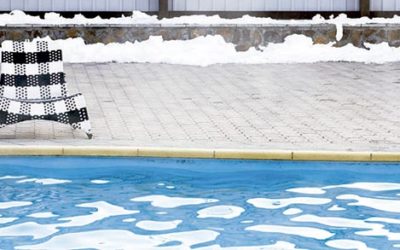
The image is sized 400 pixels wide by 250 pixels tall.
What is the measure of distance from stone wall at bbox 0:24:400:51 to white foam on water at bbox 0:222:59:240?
9593mm

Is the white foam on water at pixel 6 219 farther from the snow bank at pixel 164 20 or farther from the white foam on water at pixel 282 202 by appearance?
the snow bank at pixel 164 20

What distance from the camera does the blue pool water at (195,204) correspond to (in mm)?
7805

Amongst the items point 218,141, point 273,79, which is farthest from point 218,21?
point 218,141

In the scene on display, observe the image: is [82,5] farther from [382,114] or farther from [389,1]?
[382,114]

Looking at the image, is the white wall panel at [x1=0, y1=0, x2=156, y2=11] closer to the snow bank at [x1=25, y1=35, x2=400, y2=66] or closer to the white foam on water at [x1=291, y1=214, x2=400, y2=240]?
the snow bank at [x1=25, y1=35, x2=400, y2=66]

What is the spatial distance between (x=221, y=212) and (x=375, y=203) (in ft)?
4.32

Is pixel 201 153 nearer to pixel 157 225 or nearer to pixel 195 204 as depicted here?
pixel 195 204

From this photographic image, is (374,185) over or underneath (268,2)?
underneath

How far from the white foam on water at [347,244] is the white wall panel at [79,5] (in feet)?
37.4

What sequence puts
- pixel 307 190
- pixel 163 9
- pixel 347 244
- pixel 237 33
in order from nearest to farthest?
1. pixel 347 244
2. pixel 307 190
3. pixel 237 33
4. pixel 163 9

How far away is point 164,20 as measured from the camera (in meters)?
18.4

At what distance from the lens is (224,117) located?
39.2 feet

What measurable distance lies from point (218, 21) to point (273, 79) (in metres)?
3.39

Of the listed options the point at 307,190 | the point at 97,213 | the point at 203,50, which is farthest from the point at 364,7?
the point at 97,213
